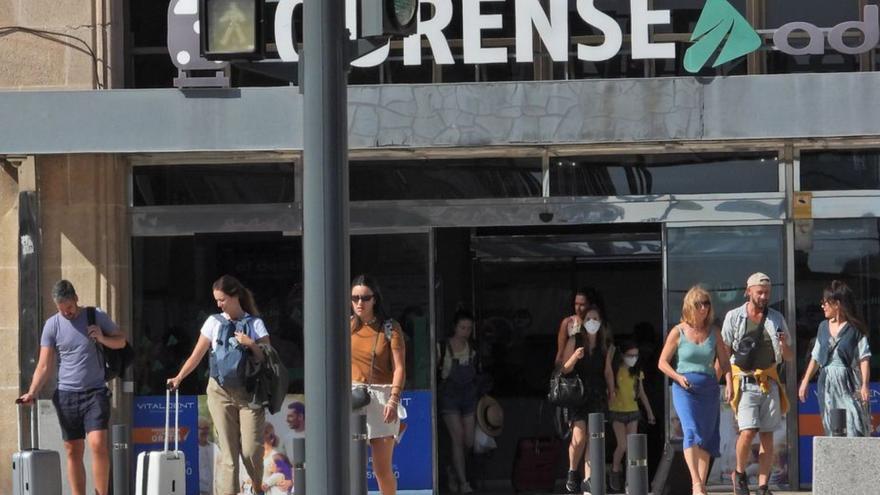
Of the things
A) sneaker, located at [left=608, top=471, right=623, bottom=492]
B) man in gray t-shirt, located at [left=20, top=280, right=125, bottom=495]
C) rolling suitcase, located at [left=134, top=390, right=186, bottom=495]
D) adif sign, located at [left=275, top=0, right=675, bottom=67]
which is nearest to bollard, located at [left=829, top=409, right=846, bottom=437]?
sneaker, located at [left=608, top=471, right=623, bottom=492]

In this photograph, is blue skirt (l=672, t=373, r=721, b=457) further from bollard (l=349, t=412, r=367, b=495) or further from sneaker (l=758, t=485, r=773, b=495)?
bollard (l=349, t=412, r=367, b=495)

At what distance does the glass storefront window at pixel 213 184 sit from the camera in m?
14.2

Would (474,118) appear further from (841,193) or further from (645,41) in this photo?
(841,193)

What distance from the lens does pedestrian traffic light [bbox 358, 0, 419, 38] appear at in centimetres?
817

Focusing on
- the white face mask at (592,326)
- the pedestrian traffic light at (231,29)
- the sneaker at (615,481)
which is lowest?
the sneaker at (615,481)

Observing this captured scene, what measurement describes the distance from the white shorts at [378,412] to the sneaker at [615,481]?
3401mm

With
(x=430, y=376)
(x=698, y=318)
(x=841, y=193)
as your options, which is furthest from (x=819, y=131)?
(x=430, y=376)

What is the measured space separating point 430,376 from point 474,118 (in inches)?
88.8

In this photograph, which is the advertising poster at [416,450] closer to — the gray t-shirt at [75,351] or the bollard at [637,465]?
the gray t-shirt at [75,351]

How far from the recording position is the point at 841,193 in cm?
1371

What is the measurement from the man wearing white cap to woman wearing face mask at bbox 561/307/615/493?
1464mm

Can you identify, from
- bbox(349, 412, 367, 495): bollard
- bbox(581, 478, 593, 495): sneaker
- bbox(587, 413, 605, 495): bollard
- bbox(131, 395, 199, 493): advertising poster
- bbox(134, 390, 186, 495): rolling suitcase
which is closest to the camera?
bbox(349, 412, 367, 495): bollard

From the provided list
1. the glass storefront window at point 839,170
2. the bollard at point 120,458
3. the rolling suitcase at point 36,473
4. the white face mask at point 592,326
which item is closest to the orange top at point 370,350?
the bollard at point 120,458

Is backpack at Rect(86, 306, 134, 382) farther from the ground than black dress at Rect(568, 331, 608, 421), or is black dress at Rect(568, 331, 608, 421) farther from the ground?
backpack at Rect(86, 306, 134, 382)
